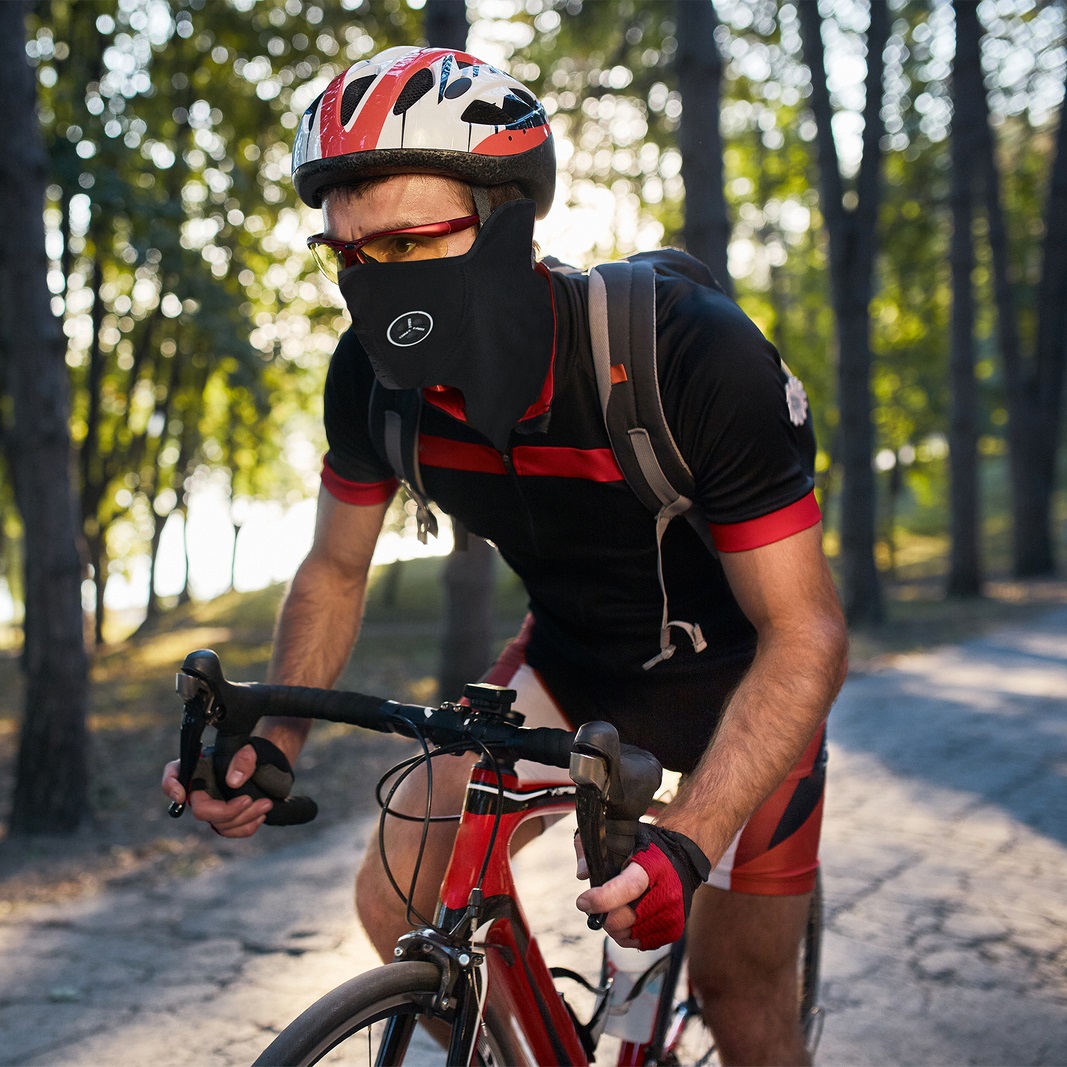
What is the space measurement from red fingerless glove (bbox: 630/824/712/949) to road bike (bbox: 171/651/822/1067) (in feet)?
0.12

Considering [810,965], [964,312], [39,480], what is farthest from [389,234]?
[964,312]

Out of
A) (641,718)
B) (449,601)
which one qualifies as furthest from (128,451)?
(641,718)

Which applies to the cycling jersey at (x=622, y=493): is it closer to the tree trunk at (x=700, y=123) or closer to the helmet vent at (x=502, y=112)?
the helmet vent at (x=502, y=112)

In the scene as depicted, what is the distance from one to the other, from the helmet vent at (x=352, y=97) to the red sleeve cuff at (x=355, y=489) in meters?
0.78

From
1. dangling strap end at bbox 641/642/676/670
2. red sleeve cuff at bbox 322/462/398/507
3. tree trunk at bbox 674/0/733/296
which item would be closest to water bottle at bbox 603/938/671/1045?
dangling strap end at bbox 641/642/676/670

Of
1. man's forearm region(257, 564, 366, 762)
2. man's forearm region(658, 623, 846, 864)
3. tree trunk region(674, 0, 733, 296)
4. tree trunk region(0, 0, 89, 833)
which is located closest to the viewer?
man's forearm region(658, 623, 846, 864)

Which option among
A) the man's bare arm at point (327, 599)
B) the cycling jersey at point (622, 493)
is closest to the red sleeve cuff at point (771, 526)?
the cycling jersey at point (622, 493)

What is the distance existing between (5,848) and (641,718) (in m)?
4.74

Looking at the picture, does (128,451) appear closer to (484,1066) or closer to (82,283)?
(82,283)

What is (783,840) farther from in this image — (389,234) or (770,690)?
(389,234)

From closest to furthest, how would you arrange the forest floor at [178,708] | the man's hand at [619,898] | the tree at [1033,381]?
the man's hand at [619,898] < the forest floor at [178,708] < the tree at [1033,381]

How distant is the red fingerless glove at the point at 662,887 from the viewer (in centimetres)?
164

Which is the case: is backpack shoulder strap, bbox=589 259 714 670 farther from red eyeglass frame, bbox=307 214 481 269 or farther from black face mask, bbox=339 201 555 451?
red eyeglass frame, bbox=307 214 481 269

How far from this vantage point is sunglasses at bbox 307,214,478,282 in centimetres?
211
